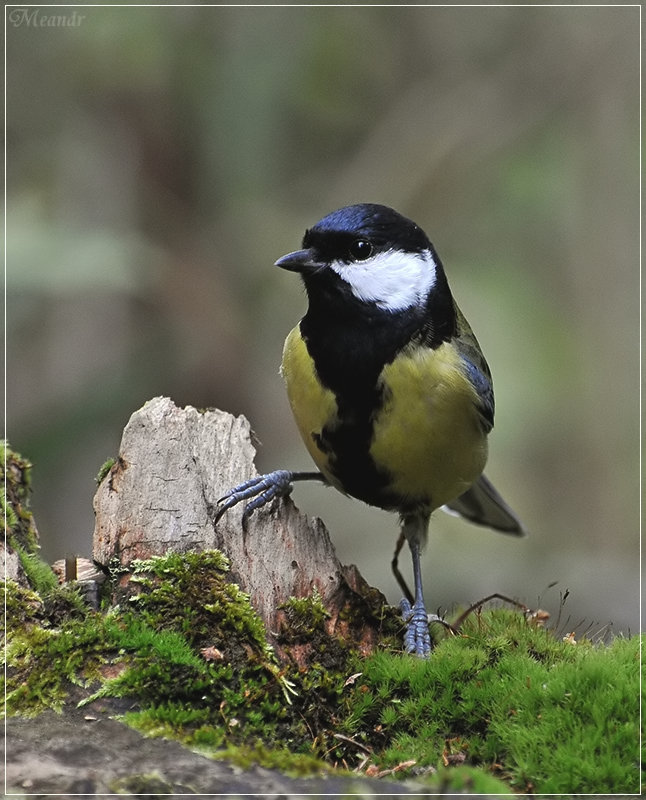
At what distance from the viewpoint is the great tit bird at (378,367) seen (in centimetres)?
340

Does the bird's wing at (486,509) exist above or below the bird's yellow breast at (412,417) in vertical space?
below

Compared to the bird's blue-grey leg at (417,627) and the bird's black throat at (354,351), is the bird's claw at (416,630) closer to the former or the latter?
the bird's blue-grey leg at (417,627)

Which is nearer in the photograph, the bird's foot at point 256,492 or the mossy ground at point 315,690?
the mossy ground at point 315,690

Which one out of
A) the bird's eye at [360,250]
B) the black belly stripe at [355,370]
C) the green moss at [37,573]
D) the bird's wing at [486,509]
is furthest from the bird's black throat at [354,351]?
the bird's wing at [486,509]

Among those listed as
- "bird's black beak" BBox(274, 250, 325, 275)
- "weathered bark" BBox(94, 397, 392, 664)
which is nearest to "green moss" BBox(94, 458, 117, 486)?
"weathered bark" BBox(94, 397, 392, 664)

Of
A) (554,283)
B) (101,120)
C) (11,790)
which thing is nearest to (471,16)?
(554,283)

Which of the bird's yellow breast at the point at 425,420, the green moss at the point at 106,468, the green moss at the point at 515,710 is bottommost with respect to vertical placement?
the green moss at the point at 515,710

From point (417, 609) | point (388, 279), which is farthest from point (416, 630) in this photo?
Result: point (388, 279)

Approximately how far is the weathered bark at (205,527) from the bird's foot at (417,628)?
119 millimetres

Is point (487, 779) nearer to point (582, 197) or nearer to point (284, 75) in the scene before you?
point (284, 75)

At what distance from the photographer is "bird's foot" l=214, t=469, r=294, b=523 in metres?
3.09

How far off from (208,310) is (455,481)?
3190 mm

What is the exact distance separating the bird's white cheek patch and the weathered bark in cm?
76

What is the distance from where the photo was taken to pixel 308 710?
2.60 metres
